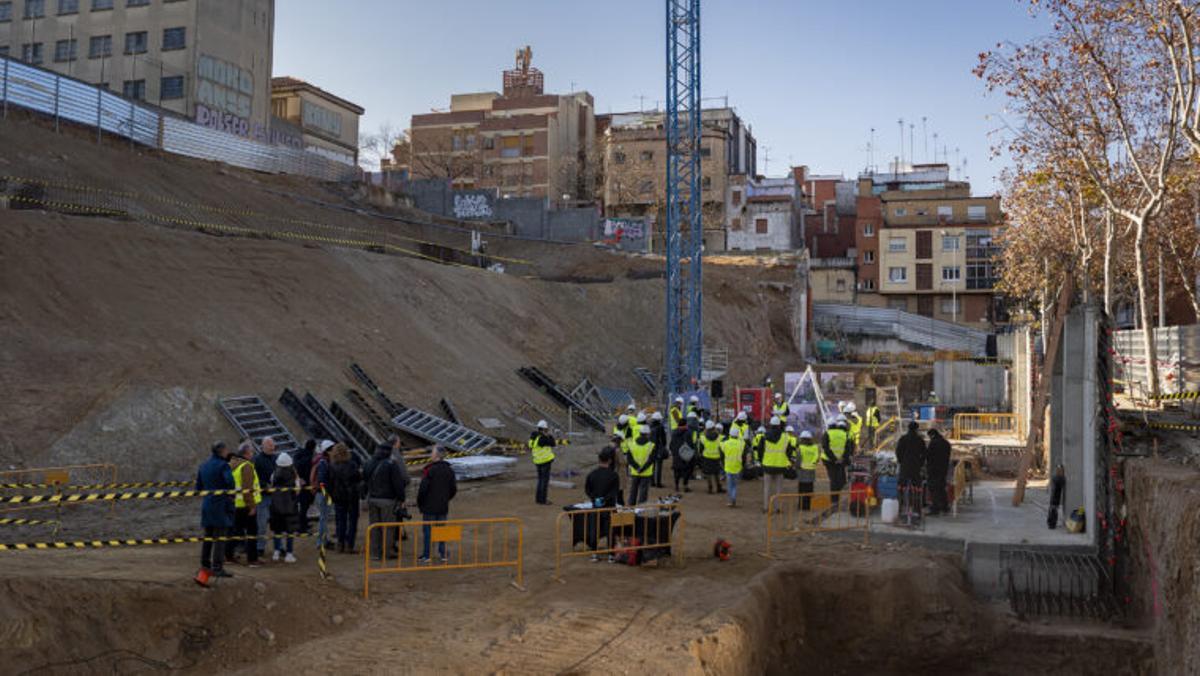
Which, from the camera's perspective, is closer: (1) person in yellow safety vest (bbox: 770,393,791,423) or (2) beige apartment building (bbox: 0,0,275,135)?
(1) person in yellow safety vest (bbox: 770,393,791,423)

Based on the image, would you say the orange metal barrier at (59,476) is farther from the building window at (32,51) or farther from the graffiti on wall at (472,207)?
the building window at (32,51)

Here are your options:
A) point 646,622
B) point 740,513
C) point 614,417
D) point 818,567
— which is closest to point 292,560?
point 646,622

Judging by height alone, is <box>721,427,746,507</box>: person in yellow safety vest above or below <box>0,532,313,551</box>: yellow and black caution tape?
above

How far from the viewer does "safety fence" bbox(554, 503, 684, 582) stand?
13.3m

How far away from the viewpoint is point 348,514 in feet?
43.6

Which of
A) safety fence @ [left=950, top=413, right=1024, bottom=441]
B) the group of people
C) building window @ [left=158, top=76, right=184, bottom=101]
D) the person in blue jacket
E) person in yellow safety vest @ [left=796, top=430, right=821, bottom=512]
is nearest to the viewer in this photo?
the person in blue jacket

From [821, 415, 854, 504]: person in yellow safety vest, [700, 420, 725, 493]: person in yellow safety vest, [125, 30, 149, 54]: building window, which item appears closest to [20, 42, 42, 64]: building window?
[125, 30, 149, 54]: building window

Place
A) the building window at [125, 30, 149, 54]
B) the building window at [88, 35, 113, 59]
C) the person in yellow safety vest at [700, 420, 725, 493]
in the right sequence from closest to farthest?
1. the person in yellow safety vest at [700, 420, 725, 493]
2. the building window at [125, 30, 149, 54]
3. the building window at [88, 35, 113, 59]

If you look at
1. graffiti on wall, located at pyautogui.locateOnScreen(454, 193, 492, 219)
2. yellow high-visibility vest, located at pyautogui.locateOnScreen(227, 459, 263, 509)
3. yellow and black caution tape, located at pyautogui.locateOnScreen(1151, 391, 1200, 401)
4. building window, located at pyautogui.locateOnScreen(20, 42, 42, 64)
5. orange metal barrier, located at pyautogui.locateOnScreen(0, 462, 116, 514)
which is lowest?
orange metal barrier, located at pyautogui.locateOnScreen(0, 462, 116, 514)

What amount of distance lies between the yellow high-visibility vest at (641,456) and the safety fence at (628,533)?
8.52ft

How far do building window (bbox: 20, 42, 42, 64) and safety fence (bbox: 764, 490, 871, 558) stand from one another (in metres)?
53.9

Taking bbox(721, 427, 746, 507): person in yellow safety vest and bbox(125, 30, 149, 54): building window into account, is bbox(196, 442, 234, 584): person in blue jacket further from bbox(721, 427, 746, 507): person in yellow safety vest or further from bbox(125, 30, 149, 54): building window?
bbox(125, 30, 149, 54): building window

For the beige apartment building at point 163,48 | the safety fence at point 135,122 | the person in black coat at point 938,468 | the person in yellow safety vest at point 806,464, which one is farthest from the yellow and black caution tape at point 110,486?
the beige apartment building at point 163,48

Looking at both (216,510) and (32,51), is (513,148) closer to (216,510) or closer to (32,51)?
(32,51)
